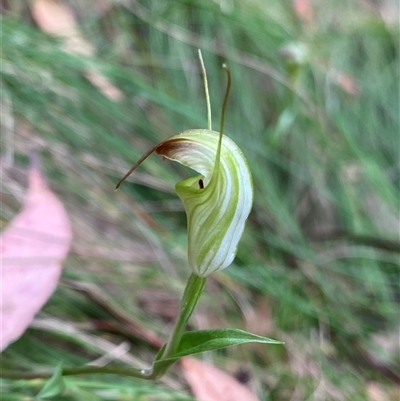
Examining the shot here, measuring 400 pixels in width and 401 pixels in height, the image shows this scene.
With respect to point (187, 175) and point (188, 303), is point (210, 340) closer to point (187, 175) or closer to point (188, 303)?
point (188, 303)

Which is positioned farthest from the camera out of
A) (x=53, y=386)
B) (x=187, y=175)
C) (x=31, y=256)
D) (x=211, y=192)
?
(x=187, y=175)

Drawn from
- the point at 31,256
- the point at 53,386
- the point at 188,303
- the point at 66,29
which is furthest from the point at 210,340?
the point at 66,29

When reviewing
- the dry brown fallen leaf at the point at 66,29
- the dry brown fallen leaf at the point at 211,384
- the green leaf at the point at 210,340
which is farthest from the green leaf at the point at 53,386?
the dry brown fallen leaf at the point at 66,29

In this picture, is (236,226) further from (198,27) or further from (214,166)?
(198,27)

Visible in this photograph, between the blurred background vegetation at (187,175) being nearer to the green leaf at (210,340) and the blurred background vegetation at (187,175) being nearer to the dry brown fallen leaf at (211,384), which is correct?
the dry brown fallen leaf at (211,384)

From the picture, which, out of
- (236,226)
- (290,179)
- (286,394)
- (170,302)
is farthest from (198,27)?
(236,226)

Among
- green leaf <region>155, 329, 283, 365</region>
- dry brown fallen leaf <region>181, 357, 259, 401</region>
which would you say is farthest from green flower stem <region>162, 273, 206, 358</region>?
dry brown fallen leaf <region>181, 357, 259, 401</region>

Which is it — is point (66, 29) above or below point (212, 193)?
above
